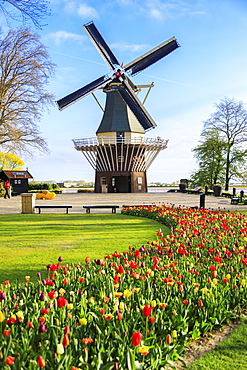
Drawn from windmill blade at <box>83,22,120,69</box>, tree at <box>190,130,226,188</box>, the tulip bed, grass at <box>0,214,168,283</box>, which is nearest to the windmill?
windmill blade at <box>83,22,120,69</box>

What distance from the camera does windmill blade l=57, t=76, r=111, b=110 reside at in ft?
109

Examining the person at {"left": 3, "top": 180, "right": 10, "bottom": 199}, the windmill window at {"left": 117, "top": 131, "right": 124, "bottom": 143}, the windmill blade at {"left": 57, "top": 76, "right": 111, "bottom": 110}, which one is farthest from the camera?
the windmill window at {"left": 117, "top": 131, "right": 124, "bottom": 143}

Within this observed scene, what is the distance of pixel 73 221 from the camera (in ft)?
47.0

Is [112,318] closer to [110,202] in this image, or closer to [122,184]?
[110,202]

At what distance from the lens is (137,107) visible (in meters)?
35.6

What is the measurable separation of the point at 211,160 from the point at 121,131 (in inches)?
499

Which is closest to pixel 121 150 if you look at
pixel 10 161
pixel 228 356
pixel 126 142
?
pixel 126 142

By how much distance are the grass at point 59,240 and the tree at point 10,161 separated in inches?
1385

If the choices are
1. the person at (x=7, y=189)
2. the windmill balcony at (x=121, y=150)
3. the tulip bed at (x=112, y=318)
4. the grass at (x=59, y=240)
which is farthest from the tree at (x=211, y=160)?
the tulip bed at (x=112, y=318)

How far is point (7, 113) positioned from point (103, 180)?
15327 mm

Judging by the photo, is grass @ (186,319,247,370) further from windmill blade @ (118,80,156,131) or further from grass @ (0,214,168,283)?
windmill blade @ (118,80,156,131)

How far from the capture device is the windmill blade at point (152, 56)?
3517 cm

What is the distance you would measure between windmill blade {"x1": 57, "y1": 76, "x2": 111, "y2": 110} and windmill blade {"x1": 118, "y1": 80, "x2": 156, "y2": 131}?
2.15 meters

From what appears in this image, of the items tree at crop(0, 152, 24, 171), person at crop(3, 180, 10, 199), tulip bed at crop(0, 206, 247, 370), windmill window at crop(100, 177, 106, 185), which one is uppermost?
tree at crop(0, 152, 24, 171)
